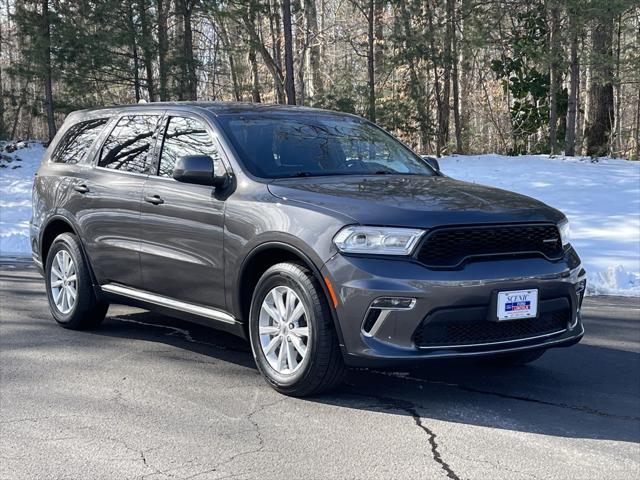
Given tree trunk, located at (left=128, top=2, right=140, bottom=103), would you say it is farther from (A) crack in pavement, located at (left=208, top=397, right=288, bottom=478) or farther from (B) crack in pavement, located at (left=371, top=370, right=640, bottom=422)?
(A) crack in pavement, located at (left=208, top=397, right=288, bottom=478)

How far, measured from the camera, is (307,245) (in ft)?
15.2

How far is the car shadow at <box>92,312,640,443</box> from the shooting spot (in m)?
4.57

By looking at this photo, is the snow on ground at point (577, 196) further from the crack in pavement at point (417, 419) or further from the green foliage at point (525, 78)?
the crack in pavement at point (417, 419)

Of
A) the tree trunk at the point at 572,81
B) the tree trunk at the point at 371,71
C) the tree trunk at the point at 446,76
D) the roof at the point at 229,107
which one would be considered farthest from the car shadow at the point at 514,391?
the tree trunk at the point at 446,76

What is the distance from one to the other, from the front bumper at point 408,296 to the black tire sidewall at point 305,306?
189 mm

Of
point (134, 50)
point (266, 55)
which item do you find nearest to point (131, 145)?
point (134, 50)

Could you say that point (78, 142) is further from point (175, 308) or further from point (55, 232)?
point (175, 308)

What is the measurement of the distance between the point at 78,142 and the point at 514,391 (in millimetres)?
4345

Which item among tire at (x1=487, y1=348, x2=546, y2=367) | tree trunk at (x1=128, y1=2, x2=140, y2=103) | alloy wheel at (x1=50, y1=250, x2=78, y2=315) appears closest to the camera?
tire at (x1=487, y1=348, x2=546, y2=367)

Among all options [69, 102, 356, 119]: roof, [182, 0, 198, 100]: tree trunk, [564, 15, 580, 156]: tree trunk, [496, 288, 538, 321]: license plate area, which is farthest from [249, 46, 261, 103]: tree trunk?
[496, 288, 538, 321]: license plate area

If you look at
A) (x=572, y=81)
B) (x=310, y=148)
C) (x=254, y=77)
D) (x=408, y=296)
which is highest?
(x=254, y=77)

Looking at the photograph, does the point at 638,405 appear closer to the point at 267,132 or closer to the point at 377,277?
the point at 377,277

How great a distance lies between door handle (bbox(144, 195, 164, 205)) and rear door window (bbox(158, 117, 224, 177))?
7.3 inches

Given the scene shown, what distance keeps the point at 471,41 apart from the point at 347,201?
56.4 feet
